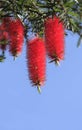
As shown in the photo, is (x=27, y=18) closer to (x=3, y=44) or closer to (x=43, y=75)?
(x=3, y=44)

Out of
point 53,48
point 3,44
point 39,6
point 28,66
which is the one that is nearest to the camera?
point 53,48

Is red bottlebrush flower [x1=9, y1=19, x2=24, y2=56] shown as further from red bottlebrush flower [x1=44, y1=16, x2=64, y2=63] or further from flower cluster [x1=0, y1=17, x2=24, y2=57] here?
red bottlebrush flower [x1=44, y1=16, x2=64, y2=63]

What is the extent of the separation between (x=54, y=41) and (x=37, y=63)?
0.89ft

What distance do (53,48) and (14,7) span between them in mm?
1060

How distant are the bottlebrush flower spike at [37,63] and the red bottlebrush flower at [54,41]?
18cm

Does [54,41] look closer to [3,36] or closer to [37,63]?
[37,63]

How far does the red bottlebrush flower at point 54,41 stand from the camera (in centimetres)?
312

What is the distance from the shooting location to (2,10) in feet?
13.5

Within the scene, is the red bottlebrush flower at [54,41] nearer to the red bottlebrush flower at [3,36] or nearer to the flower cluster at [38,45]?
the flower cluster at [38,45]

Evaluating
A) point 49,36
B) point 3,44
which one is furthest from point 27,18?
point 49,36

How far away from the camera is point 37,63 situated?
131 inches

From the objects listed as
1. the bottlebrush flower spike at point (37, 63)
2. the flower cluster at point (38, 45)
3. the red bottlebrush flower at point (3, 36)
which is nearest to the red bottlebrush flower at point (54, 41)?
the flower cluster at point (38, 45)

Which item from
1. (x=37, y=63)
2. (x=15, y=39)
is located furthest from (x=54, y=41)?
(x=15, y=39)

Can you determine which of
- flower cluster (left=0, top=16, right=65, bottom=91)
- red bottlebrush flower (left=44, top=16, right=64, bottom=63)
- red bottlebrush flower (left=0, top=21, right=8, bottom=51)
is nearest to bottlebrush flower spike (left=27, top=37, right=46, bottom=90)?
flower cluster (left=0, top=16, right=65, bottom=91)
